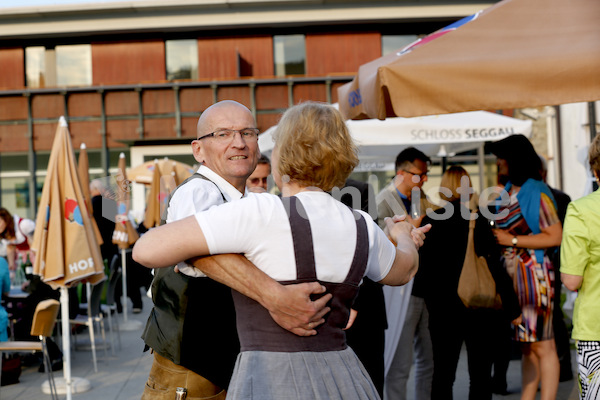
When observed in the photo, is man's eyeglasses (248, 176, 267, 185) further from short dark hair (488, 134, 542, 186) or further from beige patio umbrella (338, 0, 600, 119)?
short dark hair (488, 134, 542, 186)

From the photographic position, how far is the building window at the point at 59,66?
2495 centimetres

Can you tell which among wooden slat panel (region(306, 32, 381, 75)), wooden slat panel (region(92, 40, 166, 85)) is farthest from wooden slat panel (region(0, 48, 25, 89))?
wooden slat panel (region(306, 32, 381, 75))

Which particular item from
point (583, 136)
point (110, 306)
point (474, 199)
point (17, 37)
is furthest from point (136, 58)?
point (474, 199)

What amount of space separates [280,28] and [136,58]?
17.8 feet

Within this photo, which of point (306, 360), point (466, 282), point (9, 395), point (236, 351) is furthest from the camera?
point (9, 395)

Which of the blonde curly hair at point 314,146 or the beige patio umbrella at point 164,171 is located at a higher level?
the beige patio umbrella at point 164,171

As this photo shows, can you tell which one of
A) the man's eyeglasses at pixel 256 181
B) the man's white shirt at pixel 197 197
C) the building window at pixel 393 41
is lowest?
the man's white shirt at pixel 197 197

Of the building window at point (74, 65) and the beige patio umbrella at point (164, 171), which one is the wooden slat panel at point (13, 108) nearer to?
the building window at point (74, 65)

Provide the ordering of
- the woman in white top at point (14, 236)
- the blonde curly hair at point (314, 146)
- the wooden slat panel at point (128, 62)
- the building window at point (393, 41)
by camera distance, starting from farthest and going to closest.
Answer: the building window at point (393, 41)
the wooden slat panel at point (128, 62)
the woman in white top at point (14, 236)
the blonde curly hair at point (314, 146)

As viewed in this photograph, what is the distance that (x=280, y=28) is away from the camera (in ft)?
82.2

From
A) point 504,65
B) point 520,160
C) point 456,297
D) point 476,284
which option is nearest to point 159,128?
point 456,297

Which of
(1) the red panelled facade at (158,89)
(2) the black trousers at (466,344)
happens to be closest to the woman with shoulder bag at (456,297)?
(2) the black trousers at (466,344)

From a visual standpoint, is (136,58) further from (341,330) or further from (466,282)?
(341,330)

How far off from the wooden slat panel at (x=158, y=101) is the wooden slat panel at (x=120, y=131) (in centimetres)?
77
